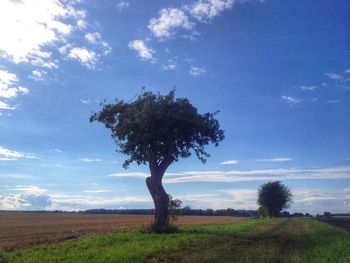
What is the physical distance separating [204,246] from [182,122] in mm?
13394

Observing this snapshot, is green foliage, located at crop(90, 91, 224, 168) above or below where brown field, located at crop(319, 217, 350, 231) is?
above

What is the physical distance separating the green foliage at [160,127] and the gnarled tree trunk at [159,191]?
1.84ft

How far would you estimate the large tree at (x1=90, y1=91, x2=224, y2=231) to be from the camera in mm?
33875

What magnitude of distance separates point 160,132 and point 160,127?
1.68 feet

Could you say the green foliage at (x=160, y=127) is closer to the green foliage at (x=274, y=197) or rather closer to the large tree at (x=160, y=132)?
the large tree at (x=160, y=132)

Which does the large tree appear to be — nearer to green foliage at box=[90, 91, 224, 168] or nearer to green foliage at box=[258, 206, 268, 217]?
green foliage at box=[90, 91, 224, 168]

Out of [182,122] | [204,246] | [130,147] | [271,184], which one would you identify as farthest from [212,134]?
[271,184]

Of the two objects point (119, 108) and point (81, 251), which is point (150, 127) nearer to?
point (119, 108)

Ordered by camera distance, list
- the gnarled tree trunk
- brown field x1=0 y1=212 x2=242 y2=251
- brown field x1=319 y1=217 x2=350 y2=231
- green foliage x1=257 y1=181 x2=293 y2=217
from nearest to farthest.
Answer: brown field x1=0 y1=212 x2=242 y2=251 < the gnarled tree trunk < brown field x1=319 y1=217 x2=350 y2=231 < green foliage x1=257 y1=181 x2=293 y2=217

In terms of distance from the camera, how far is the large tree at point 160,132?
3388 cm

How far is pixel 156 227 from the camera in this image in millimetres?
33094

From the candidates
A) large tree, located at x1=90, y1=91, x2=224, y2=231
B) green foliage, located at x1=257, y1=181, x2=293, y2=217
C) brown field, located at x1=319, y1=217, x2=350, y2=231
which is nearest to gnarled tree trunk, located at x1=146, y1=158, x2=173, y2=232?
large tree, located at x1=90, y1=91, x2=224, y2=231

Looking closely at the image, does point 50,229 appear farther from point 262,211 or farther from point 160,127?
point 262,211

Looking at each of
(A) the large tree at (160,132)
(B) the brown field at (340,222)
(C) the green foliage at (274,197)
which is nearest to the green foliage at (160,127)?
(A) the large tree at (160,132)
